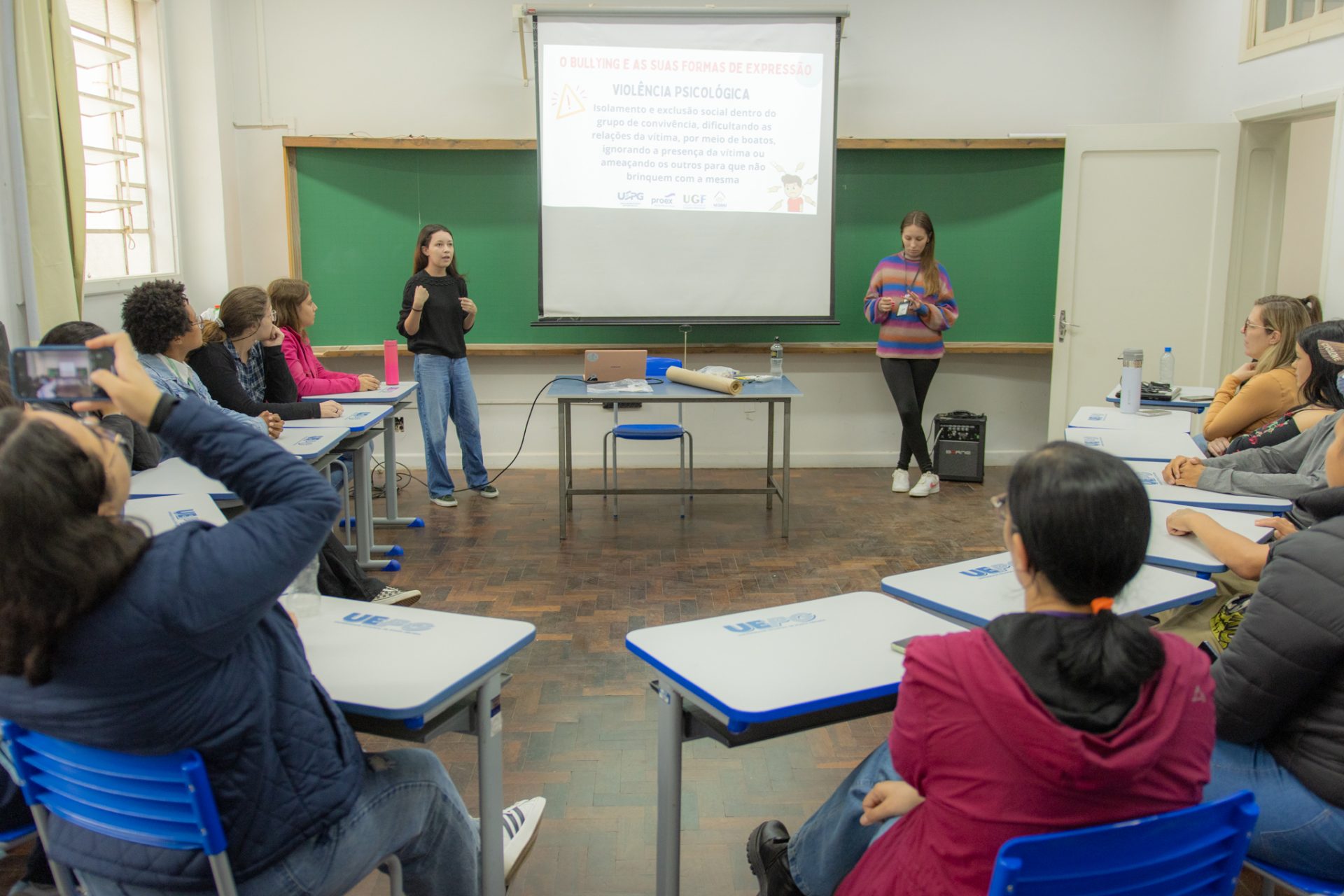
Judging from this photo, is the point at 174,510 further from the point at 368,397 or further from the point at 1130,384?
the point at 1130,384

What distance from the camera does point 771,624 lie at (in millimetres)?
1912

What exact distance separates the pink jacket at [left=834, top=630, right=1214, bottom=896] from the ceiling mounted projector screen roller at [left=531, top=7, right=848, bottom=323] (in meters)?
4.88

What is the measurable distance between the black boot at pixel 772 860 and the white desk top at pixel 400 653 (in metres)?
0.58

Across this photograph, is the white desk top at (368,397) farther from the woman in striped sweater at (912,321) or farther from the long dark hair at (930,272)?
the long dark hair at (930,272)

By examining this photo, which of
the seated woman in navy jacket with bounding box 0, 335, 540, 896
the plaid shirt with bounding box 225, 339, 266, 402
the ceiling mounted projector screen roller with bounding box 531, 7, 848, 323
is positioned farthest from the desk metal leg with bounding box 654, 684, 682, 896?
the ceiling mounted projector screen roller with bounding box 531, 7, 848, 323

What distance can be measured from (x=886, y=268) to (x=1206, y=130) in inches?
72.1

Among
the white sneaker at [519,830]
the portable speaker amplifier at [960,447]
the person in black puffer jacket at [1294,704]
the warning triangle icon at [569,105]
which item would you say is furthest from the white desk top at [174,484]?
the portable speaker amplifier at [960,447]

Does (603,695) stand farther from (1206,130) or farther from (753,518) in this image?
(1206,130)

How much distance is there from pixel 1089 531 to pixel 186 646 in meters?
1.07

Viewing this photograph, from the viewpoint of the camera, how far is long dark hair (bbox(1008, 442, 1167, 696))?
1.17 metres

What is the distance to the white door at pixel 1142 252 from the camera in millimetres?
5625

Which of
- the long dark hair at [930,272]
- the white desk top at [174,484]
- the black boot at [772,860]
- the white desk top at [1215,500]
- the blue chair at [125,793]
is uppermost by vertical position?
the long dark hair at [930,272]

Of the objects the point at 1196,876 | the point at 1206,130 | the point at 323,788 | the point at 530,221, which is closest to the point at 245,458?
the point at 323,788

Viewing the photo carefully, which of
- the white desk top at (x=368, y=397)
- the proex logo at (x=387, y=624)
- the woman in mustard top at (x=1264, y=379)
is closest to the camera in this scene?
the proex logo at (x=387, y=624)
